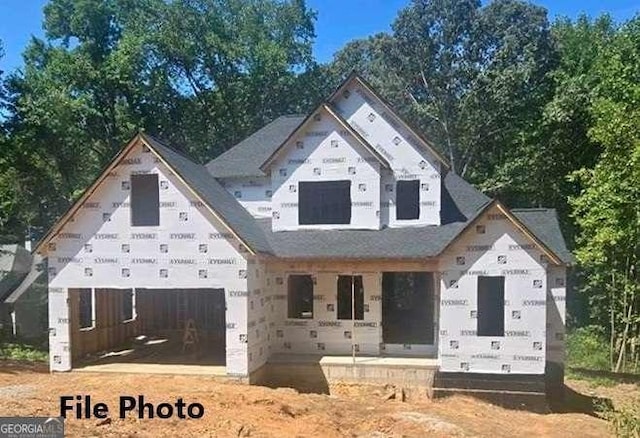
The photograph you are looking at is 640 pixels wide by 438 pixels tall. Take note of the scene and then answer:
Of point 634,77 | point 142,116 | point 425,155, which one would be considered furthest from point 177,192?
point 142,116

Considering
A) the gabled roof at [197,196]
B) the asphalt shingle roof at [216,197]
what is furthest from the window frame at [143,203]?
the asphalt shingle roof at [216,197]

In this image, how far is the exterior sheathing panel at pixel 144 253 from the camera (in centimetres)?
1370

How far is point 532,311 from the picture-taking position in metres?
13.4

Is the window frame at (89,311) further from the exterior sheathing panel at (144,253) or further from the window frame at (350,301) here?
the window frame at (350,301)

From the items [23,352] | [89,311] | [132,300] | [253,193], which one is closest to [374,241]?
[253,193]

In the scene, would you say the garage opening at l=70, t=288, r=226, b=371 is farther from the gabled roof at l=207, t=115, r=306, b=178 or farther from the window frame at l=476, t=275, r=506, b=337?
the window frame at l=476, t=275, r=506, b=337

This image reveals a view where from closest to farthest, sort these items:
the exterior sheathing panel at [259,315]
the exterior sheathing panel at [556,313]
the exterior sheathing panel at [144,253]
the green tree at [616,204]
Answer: the exterior sheathing panel at [144,253] → the exterior sheathing panel at [259,315] → the exterior sheathing panel at [556,313] → the green tree at [616,204]

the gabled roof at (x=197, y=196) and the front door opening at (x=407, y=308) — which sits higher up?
the gabled roof at (x=197, y=196)

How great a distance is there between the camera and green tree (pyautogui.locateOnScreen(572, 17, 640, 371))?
59.3ft

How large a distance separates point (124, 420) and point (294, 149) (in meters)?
8.94

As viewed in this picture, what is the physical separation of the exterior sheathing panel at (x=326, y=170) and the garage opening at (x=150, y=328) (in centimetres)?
438

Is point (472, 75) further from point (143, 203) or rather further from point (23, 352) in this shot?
point (23, 352)

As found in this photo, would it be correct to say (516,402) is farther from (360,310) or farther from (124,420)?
(124,420)

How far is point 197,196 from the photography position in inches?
548
